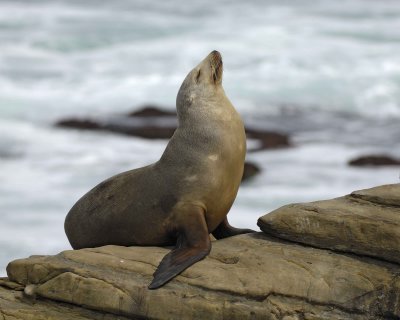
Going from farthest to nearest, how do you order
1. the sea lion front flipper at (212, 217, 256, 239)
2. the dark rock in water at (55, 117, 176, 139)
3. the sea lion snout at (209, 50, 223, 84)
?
the dark rock in water at (55, 117, 176, 139)
the sea lion snout at (209, 50, 223, 84)
the sea lion front flipper at (212, 217, 256, 239)

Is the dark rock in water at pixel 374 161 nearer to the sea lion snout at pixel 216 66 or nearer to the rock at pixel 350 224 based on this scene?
the sea lion snout at pixel 216 66

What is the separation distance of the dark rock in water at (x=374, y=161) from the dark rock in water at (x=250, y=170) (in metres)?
1.59

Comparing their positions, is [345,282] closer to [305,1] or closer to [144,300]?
[144,300]

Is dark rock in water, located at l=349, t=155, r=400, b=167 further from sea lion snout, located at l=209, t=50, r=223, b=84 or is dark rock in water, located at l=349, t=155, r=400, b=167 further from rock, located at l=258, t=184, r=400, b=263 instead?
rock, located at l=258, t=184, r=400, b=263

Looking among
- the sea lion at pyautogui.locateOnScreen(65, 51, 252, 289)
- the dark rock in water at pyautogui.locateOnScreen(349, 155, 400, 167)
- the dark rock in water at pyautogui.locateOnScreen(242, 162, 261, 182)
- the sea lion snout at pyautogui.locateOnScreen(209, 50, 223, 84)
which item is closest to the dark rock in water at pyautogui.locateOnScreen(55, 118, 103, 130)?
the dark rock in water at pyautogui.locateOnScreen(242, 162, 261, 182)

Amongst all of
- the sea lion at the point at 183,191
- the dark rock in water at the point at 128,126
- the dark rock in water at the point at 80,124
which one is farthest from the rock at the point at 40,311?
the dark rock in water at the point at 80,124

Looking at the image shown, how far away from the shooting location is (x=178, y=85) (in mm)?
23578

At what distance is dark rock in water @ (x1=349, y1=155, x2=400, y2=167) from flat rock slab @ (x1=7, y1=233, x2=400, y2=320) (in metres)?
9.99

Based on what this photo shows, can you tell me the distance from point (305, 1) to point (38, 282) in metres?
32.6

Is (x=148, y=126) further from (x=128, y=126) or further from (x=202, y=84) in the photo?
(x=202, y=84)

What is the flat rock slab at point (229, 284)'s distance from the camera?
224 inches

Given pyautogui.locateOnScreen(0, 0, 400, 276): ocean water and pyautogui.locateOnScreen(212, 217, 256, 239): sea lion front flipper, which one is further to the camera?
pyautogui.locateOnScreen(0, 0, 400, 276): ocean water

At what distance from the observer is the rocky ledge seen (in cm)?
571

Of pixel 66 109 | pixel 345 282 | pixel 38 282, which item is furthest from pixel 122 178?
→ pixel 66 109
